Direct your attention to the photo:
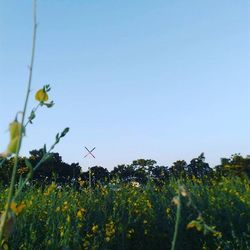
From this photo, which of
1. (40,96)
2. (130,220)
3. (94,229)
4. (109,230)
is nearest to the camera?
(40,96)

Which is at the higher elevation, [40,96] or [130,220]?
[130,220]

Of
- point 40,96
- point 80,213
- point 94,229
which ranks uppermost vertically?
point 80,213

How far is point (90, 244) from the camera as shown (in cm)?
454

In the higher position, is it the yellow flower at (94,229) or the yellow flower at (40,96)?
the yellow flower at (94,229)

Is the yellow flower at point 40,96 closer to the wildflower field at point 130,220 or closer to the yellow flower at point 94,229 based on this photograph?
the wildflower field at point 130,220

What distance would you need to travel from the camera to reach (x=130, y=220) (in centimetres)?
529

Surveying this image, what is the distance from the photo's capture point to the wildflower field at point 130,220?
4578mm

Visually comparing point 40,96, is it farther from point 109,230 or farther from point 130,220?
point 130,220

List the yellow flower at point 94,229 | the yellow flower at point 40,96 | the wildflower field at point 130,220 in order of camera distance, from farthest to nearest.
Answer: the yellow flower at point 94,229, the wildflower field at point 130,220, the yellow flower at point 40,96

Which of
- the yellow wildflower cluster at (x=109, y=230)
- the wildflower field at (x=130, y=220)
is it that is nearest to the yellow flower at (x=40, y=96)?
the wildflower field at (x=130, y=220)

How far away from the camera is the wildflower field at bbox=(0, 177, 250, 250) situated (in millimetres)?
4578

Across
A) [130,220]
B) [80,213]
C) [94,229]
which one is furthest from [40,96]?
[130,220]

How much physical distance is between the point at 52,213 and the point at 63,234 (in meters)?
0.70

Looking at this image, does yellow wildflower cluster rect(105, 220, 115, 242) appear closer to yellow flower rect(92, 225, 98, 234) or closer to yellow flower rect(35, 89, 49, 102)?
yellow flower rect(92, 225, 98, 234)
